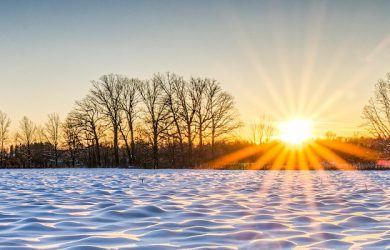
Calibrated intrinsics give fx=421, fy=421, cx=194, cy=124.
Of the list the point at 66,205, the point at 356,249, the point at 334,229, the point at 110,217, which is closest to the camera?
the point at 356,249

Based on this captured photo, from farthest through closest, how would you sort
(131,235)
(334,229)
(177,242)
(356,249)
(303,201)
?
(303,201) < (334,229) < (131,235) < (177,242) < (356,249)

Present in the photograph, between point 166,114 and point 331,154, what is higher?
point 166,114

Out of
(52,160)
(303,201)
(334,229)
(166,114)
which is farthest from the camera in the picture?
(52,160)

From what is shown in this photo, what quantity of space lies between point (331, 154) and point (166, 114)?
2090 cm

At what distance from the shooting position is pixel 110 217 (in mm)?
7293

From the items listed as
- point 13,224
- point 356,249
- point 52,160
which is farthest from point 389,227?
point 52,160

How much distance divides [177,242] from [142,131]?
4974 centimetres

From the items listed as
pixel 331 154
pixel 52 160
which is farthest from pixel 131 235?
pixel 52 160

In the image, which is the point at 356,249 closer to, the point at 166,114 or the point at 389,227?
the point at 389,227

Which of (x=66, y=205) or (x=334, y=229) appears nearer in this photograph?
(x=334, y=229)

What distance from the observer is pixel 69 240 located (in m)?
5.09

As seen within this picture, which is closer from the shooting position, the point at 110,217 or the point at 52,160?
the point at 110,217

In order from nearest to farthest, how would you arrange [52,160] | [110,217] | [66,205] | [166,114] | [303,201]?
[110,217] → [66,205] → [303,201] → [166,114] → [52,160]

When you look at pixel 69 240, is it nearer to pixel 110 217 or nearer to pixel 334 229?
pixel 110 217
